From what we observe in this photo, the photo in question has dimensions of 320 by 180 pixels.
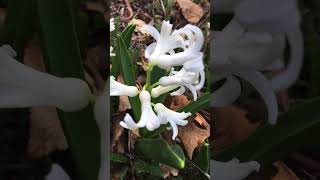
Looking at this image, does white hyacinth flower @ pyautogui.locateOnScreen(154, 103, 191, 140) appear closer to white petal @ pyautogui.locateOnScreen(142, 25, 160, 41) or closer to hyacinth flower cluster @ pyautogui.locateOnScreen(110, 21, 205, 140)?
hyacinth flower cluster @ pyautogui.locateOnScreen(110, 21, 205, 140)

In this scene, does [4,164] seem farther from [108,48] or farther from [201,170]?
[201,170]

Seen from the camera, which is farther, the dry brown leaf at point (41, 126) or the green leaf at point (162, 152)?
the green leaf at point (162, 152)

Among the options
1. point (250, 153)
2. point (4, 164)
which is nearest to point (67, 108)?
point (4, 164)

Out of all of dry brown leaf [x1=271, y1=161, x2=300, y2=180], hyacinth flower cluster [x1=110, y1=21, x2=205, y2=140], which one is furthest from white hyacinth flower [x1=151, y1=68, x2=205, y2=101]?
dry brown leaf [x1=271, y1=161, x2=300, y2=180]

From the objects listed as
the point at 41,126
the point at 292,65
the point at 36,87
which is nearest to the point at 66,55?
the point at 36,87

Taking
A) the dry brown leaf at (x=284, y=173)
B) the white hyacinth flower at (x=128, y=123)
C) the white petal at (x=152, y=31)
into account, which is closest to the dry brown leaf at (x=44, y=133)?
the white hyacinth flower at (x=128, y=123)

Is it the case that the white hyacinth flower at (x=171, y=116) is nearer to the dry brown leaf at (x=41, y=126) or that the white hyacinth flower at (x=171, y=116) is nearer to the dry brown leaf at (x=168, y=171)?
the dry brown leaf at (x=168, y=171)
